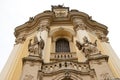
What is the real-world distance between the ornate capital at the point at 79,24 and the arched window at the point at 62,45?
1.33 metres

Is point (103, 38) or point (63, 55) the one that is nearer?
point (63, 55)

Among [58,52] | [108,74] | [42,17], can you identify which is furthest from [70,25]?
[108,74]

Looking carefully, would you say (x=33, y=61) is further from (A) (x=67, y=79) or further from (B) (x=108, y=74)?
(B) (x=108, y=74)

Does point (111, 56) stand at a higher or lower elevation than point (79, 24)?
lower

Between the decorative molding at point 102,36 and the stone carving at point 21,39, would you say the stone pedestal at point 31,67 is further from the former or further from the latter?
the decorative molding at point 102,36

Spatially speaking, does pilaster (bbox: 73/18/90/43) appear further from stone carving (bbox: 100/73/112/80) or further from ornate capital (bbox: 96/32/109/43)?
stone carving (bbox: 100/73/112/80)

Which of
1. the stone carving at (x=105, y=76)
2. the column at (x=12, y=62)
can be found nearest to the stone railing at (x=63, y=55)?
the column at (x=12, y=62)

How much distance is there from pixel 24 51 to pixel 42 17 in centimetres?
413

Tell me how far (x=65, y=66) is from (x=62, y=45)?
5.38m

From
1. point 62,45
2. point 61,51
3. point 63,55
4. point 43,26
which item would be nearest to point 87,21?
point 62,45

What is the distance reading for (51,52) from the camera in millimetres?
15992

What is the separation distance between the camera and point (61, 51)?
16922mm

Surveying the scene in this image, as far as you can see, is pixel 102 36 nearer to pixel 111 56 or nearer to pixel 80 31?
pixel 80 31

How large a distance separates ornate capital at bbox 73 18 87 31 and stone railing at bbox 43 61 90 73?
508 cm
